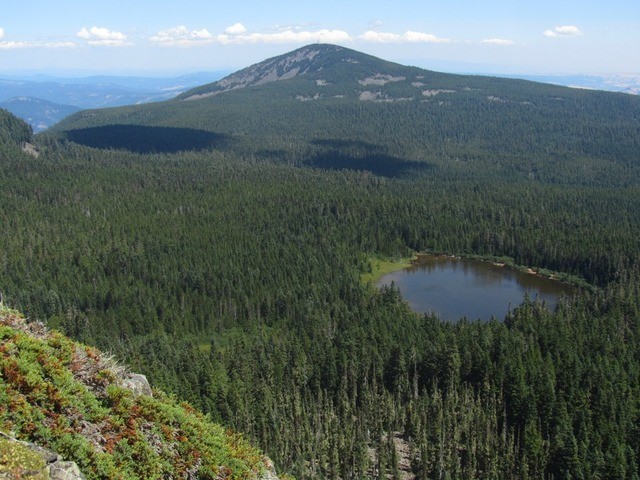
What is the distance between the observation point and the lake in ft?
461

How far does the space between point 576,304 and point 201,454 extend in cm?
11483

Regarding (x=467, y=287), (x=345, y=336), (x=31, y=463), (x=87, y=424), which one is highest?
(x=31, y=463)

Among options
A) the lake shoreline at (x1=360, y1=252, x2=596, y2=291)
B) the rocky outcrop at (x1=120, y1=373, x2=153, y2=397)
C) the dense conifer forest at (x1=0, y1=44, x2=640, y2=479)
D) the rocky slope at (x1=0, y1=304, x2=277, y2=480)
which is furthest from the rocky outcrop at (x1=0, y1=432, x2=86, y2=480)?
the lake shoreline at (x1=360, y1=252, x2=596, y2=291)

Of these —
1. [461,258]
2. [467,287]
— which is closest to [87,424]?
[467,287]

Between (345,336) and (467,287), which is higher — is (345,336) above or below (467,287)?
above

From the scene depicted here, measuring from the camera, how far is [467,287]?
158000 millimetres

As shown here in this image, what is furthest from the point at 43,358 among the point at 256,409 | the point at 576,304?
the point at 576,304

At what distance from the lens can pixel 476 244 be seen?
190375mm

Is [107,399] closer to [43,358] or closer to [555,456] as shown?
[43,358]

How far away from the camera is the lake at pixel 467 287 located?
140 meters

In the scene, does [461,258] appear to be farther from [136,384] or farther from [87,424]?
[87,424]

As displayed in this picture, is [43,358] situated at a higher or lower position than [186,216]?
higher

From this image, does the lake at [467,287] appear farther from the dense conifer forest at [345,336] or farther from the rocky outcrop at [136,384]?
the rocky outcrop at [136,384]

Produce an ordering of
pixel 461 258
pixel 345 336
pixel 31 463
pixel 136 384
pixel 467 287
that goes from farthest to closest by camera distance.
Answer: pixel 461 258
pixel 467 287
pixel 345 336
pixel 136 384
pixel 31 463
